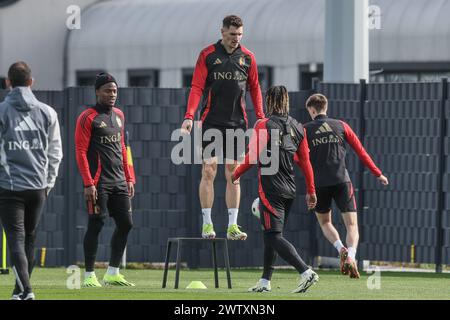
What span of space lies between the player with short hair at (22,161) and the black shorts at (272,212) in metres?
2.38

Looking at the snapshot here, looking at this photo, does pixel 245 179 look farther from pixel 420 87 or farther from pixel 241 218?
pixel 420 87

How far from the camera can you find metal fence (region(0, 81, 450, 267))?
755 inches

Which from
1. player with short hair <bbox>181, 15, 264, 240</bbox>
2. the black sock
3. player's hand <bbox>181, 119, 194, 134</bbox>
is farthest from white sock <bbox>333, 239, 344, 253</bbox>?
player's hand <bbox>181, 119, 194, 134</bbox>

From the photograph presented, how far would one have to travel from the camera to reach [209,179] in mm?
15414

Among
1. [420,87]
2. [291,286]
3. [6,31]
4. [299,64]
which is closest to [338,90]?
[420,87]

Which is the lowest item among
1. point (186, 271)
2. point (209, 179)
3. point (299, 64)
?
point (186, 271)

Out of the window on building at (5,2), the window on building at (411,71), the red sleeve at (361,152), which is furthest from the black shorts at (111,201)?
the window on building at (5,2)

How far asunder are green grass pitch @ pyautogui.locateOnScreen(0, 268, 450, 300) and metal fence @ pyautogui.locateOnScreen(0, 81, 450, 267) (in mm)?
624

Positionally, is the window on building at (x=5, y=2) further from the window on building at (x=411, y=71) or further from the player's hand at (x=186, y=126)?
the player's hand at (x=186, y=126)

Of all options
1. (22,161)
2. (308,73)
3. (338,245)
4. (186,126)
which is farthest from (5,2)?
(22,161)

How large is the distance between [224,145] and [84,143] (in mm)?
1396

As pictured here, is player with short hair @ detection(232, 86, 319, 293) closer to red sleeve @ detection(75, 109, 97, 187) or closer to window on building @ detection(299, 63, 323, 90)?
red sleeve @ detection(75, 109, 97, 187)

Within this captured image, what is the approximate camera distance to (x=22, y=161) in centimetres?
1266

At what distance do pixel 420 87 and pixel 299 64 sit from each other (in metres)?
7.80
